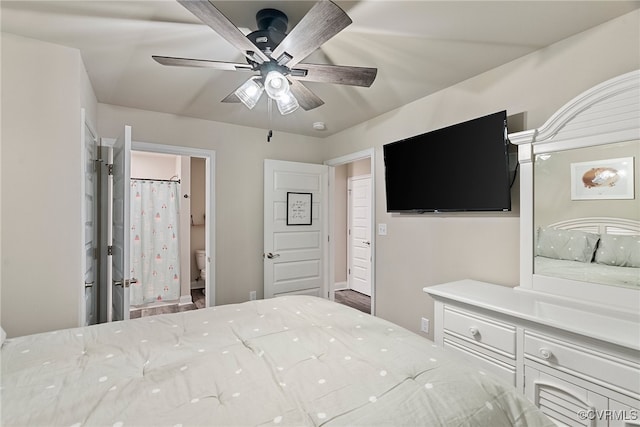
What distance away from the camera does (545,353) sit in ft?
4.98

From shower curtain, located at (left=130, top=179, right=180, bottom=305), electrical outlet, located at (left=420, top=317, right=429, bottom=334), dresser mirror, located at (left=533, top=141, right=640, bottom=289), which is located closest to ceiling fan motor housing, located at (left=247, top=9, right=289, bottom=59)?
dresser mirror, located at (left=533, top=141, right=640, bottom=289)

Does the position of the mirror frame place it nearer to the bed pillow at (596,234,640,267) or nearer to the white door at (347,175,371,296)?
the bed pillow at (596,234,640,267)

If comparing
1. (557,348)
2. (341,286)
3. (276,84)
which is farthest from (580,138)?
(341,286)

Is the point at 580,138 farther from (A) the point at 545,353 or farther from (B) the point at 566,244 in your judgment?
(A) the point at 545,353

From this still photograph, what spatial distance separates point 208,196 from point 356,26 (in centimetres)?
238

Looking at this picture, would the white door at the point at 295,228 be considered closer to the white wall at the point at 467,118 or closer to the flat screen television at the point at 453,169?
the white wall at the point at 467,118

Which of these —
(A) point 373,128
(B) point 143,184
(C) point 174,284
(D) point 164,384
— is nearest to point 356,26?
(A) point 373,128

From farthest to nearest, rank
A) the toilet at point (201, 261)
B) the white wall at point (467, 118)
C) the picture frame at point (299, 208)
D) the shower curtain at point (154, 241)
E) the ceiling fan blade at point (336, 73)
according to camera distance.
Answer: the toilet at point (201, 261) → the shower curtain at point (154, 241) → the picture frame at point (299, 208) → the white wall at point (467, 118) → the ceiling fan blade at point (336, 73)

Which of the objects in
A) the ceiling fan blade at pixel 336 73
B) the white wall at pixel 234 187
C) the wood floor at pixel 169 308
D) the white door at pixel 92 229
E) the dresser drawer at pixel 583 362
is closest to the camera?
the dresser drawer at pixel 583 362

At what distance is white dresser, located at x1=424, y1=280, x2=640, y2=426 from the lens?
1.30 meters

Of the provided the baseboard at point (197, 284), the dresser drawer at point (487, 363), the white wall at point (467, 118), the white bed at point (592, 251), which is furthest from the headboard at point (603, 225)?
the baseboard at point (197, 284)

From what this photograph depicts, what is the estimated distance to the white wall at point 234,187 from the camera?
3234 mm

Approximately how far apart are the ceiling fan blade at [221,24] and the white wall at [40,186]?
4.22ft

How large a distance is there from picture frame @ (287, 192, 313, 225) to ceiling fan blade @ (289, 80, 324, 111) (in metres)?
1.75
